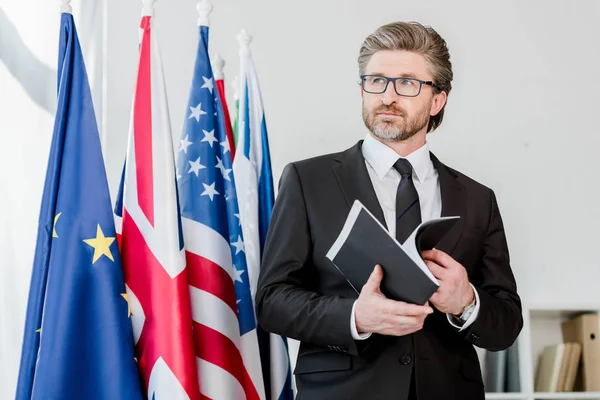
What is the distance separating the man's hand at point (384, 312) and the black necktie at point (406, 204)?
252 millimetres

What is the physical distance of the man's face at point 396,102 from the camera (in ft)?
6.27

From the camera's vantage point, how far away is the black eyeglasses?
6.30 feet

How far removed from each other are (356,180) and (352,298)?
Result: 1.06ft

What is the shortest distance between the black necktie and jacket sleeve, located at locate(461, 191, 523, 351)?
0.20 m

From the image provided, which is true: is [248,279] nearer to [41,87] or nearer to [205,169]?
[205,169]

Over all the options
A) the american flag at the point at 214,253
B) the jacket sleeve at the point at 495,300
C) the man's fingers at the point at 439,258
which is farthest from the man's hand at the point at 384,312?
the american flag at the point at 214,253

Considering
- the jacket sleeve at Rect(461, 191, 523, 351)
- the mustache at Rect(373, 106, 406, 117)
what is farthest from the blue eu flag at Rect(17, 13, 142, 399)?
the jacket sleeve at Rect(461, 191, 523, 351)

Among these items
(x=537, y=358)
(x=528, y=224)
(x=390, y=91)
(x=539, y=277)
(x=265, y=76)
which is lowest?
(x=537, y=358)

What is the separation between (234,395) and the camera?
7.01ft

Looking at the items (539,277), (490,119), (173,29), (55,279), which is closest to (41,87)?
(55,279)

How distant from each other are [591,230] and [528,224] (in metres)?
0.27

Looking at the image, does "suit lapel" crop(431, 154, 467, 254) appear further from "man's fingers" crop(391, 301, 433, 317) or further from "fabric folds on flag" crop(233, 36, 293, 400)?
"fabric folds on flag" crop(233, 36, 293, 400)

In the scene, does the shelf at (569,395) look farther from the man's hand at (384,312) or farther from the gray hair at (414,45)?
the man's hand at (384,312)

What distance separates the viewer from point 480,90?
11.0 feet
